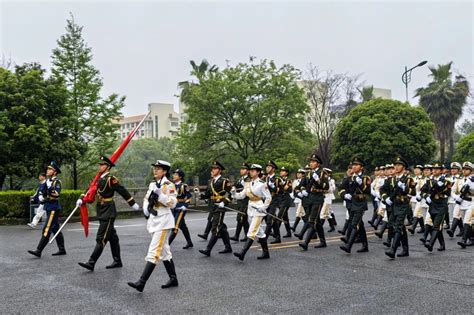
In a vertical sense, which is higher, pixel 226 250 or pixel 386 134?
pixel 386 134

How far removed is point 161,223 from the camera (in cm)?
713

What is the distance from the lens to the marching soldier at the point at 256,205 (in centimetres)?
937

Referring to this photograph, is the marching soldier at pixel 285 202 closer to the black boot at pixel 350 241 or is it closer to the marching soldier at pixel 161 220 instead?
the black boot at pixel 350 241

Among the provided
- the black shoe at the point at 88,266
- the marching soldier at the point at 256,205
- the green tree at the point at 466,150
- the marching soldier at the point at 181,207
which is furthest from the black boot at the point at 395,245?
the green tree at the point at 466,150

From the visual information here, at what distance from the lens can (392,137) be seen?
107 feet

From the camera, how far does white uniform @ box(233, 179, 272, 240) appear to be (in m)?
9.39

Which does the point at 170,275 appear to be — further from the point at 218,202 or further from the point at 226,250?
the point at 226,250

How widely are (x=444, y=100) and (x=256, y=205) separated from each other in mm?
38540

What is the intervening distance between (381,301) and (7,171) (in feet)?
55.6

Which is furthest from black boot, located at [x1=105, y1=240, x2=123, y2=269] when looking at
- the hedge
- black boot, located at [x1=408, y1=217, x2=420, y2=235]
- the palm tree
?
the palm tree

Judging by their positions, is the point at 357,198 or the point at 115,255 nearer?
the point at 115,255

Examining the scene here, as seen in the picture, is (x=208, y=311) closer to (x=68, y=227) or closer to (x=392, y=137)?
(x=68, y=227)

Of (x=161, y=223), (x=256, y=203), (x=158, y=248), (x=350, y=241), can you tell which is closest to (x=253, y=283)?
(x=158, y=248)

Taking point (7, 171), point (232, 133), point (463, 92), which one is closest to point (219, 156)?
point (232, 133)
